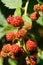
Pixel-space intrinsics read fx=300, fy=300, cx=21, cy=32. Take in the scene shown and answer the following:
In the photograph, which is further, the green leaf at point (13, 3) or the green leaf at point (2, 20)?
the green leaf at point (2, 20)

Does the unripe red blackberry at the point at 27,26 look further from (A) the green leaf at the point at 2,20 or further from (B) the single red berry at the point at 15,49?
(A) the green leaf at the point at 2,20

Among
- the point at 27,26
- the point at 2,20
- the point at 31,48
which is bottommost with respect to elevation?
the point at 2,20

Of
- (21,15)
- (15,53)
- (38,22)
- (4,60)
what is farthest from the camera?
(4,60)

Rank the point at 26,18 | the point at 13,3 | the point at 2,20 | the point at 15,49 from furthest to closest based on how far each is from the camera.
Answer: the point at 2,20, the point at 13,3, the point at 26,18, the point at 15,49

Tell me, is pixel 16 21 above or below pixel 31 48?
above

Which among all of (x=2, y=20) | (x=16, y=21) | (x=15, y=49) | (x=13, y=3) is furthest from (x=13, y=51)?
(x=2, y=20)

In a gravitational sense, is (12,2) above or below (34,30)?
above

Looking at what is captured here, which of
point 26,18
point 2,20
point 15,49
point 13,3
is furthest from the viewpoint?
point 2,20

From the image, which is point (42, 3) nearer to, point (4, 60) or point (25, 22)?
point (25, 22)

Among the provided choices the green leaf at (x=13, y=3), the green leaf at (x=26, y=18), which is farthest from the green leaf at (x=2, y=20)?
the green leaf at (x=26, y=18)

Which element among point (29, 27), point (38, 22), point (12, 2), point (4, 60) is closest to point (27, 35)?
point (29, 27)

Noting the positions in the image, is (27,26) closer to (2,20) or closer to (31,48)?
(31,48)
